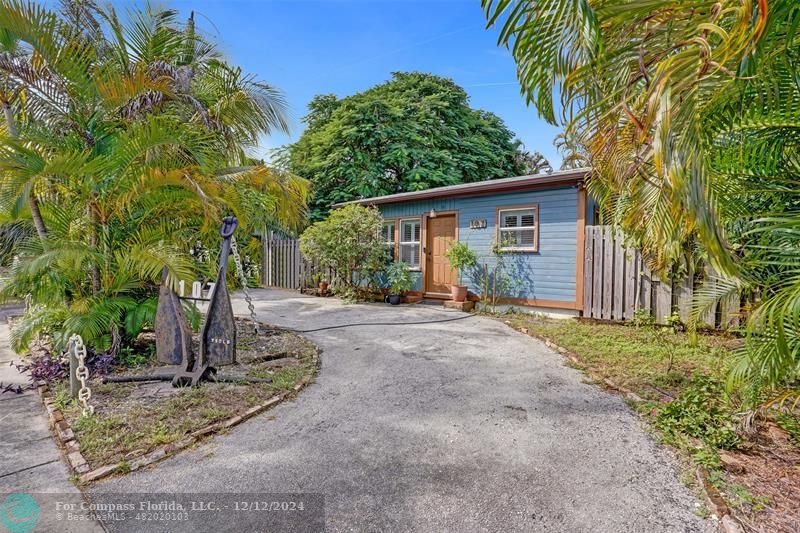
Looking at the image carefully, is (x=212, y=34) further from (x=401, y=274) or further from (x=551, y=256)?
(x=551, y=256)

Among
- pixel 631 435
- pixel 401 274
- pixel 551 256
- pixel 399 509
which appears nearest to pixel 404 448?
pixel 399 509

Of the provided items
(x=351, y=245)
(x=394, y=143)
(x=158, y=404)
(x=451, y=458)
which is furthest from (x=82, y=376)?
(x=394, y=143)

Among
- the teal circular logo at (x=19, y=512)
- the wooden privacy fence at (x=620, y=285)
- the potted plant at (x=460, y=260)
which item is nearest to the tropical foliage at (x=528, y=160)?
the potted plant at (x=460, y=260)

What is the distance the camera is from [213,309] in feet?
11.2

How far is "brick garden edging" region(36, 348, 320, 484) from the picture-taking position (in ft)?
7.24

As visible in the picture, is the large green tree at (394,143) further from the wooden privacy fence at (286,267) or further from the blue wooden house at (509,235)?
the blue wooden house at (509,235)

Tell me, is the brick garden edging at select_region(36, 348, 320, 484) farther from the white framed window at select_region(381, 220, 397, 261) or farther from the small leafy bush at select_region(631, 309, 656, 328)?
the white framed window at select_region(381, 220, 397, 261)

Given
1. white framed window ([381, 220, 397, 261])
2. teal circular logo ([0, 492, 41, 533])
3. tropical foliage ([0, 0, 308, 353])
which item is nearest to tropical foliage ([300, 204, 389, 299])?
white framed window ([381, 220, 397, 261])

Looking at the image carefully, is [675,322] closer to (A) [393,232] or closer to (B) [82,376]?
(A) [393,232]

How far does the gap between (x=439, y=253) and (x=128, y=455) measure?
792cm

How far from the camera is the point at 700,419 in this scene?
8.92ft

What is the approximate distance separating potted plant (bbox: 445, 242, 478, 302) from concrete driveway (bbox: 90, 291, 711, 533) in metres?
4.50

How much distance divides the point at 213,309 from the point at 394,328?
3.38m

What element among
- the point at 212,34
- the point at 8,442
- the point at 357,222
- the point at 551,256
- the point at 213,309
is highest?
the point at 212,34
